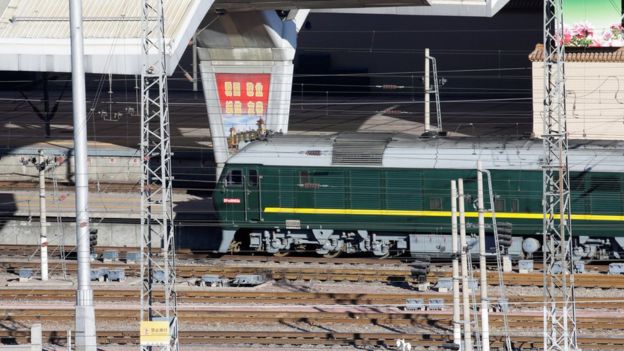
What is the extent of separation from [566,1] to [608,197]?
1240 cm

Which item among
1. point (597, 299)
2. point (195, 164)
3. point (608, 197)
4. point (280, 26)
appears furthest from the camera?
point (195, 164)

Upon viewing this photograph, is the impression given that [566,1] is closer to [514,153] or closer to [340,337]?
[514,153]

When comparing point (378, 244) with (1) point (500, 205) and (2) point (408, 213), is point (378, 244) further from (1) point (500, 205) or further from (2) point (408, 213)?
(1) point (500, 205)

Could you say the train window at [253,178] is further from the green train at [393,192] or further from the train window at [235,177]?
the train window at [235,177]

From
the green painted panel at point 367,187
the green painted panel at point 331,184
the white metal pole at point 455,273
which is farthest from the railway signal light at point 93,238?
the white metal pole at point 455,273

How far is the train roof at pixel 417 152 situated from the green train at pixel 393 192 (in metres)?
0.03

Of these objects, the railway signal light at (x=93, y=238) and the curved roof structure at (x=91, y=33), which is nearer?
the railway signal light at (x=93, y=238)

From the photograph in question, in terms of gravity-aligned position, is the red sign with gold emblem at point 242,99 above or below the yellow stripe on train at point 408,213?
above

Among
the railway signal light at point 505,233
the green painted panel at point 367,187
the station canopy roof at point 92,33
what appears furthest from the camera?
the green painted panel at point 367,187

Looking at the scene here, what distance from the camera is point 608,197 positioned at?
124 ft

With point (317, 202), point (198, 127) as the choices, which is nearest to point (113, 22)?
point (317, 202)

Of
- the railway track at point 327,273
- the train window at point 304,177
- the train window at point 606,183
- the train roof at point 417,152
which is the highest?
the train roof at point 417,152

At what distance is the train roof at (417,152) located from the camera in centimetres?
3806

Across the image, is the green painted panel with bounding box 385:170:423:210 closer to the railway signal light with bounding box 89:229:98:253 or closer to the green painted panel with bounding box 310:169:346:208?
the green painted panel with bounding box 310:169:346:208
